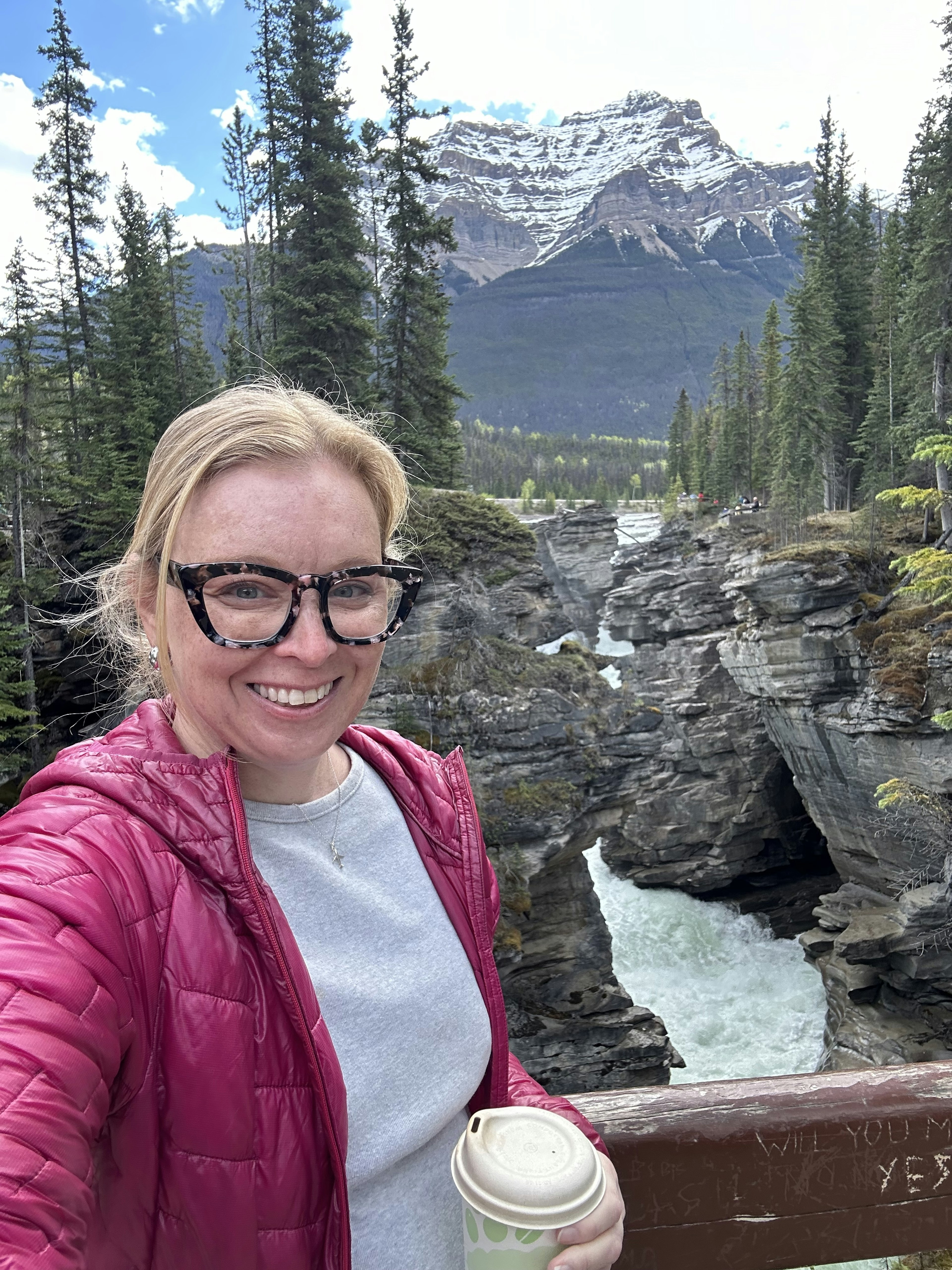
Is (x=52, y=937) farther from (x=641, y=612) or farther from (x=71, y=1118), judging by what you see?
(x=641, y=612)

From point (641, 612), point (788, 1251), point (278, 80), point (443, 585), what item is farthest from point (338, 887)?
point (641, 612)

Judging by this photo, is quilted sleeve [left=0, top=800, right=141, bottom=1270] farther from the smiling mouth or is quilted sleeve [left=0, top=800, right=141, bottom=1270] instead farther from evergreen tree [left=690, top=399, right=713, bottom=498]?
evergreen tree [left=690, top=399, right=713, bottom=498]

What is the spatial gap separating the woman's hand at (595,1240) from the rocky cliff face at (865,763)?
62.1 feet

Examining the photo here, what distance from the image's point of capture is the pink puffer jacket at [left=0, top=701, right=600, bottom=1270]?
90 centimetres

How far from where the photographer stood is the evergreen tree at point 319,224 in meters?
20.8

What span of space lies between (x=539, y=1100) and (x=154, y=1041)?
87 cm

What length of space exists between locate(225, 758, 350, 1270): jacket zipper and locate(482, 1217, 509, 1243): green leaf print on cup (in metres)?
0.25

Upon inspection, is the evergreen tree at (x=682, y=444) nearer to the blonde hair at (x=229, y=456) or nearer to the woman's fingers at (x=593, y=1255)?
the blonde hair at (x=229, y=456)

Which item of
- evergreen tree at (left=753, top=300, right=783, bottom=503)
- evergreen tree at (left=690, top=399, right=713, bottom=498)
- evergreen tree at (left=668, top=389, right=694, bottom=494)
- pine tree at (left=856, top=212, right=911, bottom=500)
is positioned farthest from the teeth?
evergreen tree at (left=668, top=389, right=694, bottom=494)

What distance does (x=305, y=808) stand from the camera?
1518 millimetres

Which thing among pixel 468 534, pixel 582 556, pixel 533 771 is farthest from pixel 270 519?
pixel 582 556

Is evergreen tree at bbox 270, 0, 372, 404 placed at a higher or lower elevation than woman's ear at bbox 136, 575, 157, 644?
higher

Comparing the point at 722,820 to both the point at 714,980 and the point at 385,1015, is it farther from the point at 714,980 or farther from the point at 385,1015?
the point at 385,1015

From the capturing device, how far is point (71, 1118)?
0.91 metres
